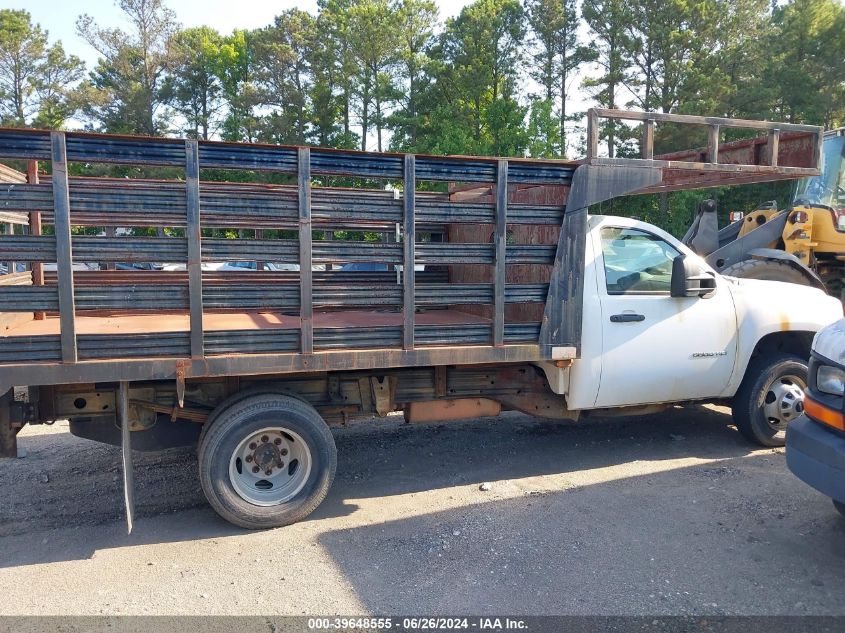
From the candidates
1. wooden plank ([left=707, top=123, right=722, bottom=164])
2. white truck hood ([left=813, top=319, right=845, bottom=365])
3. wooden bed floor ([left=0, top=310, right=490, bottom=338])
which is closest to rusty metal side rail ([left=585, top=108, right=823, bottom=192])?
wooden plank ([left=707, top=123, right=722, bottom=164])

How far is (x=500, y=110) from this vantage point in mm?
29656

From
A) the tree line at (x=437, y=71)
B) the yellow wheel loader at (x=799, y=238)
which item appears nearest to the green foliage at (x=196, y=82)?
the tree line at (x=437, y=71)

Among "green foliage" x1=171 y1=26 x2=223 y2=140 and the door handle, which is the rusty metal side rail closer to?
the door handle

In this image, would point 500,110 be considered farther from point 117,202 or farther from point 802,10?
point 117,202

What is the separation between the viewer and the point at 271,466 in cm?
454

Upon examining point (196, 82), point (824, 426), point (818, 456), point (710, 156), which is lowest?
point (818, 456)

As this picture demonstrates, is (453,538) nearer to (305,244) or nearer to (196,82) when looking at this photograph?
(305,244)

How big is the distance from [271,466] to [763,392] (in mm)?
4238

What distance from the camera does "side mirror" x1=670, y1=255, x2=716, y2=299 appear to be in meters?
5.31

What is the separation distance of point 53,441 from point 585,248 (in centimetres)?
527

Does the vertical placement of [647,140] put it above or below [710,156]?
above

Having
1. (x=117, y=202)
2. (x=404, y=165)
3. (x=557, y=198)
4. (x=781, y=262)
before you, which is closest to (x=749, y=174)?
(x=557, y=198)

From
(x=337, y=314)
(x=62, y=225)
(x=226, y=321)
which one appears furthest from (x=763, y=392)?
(x=62, y=225)

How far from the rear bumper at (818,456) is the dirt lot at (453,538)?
553mm
